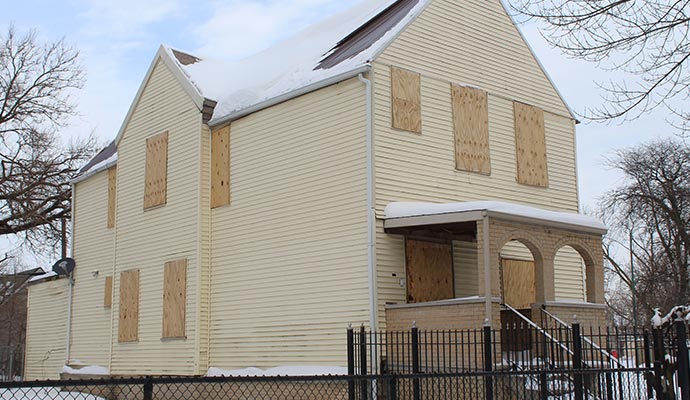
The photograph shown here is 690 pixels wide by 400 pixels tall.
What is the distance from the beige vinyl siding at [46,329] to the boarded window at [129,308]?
4.20m

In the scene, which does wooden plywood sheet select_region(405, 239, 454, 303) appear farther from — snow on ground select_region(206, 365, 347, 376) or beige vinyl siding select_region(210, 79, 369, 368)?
snow on ground select_region(206, 365, 347, 376)

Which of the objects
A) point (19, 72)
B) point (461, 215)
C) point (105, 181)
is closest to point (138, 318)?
point (105, 181)

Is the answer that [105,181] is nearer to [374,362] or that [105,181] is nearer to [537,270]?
[374,362]

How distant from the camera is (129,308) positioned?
73.5 ft

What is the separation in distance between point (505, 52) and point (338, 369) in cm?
878

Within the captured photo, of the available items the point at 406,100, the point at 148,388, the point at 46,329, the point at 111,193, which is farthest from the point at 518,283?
the point at 46,329

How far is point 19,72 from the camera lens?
33844 mm

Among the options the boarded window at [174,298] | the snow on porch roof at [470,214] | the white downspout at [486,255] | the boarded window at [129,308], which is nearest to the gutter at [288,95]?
the snow on porch roof at [470,214]

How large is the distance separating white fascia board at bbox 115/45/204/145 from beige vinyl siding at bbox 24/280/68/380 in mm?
6027

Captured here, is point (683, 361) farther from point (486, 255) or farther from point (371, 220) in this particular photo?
point (371, 220)

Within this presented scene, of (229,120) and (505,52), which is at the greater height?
(505,52)

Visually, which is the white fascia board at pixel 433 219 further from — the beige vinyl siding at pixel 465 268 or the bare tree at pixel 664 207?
the bare tree at pixel 664 207

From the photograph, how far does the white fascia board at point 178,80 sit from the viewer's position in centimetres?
2075

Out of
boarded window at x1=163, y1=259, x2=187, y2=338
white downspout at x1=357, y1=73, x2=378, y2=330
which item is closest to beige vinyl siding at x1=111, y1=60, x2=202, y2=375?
boarded window at x1=163, y1=259, x2=187, y2=338
